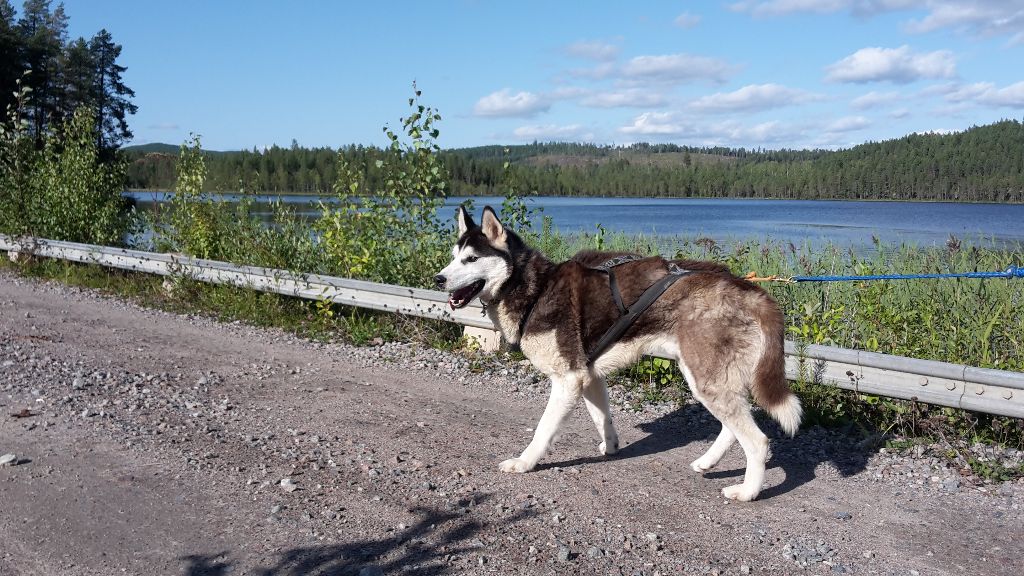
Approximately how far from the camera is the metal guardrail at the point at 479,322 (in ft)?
17.7

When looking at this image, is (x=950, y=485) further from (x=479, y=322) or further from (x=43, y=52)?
(x=43, y=52)

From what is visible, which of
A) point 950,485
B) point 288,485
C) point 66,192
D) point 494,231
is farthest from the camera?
point 66,192

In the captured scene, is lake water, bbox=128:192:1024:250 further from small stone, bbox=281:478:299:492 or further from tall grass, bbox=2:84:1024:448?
small stone, bbox=281:478:299:492

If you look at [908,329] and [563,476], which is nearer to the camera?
[563,476]

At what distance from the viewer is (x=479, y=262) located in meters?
5.61

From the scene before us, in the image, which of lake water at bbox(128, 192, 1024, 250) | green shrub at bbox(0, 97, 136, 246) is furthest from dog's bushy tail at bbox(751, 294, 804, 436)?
green shrub at bbox(0, 97, 136, 246)

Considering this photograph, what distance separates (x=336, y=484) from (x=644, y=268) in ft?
8.51

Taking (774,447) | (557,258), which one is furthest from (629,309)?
(557,258)

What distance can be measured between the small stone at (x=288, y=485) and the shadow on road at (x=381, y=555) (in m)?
0.85

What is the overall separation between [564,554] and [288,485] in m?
1.91

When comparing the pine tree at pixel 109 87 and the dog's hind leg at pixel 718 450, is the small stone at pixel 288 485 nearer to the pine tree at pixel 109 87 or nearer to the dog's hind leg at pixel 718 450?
the dog's hind leg at pixel 718 450

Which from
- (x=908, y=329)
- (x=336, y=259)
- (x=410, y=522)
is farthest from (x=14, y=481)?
(x=908, y=329)

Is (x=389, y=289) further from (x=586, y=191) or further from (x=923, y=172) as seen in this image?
(x=586, y=191)

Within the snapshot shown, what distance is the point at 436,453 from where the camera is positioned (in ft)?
18.5
